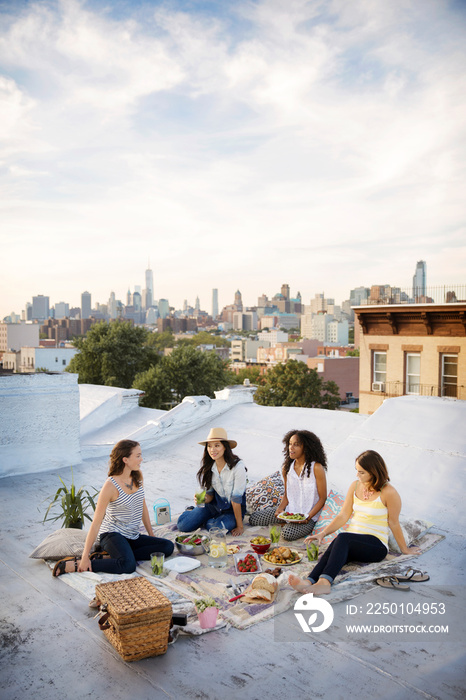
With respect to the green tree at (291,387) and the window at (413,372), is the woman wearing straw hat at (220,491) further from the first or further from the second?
the green tree at (291,387)

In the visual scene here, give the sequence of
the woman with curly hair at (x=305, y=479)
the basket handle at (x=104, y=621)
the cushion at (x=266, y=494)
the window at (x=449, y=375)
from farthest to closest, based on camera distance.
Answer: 1. the window at (x=449, y=375)
2. the cushion at (x=266, y=494)
3. the woman with curly hair at (x=305, y=479)
4. the basket handle at (x=104, y=621)

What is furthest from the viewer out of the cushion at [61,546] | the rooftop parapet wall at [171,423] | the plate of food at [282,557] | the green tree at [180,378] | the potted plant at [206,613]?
the green tree at [180,378]

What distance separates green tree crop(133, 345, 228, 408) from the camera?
101 ft

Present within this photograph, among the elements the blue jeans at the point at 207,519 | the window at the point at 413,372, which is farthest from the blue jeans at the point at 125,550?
the window at the point at 413,372

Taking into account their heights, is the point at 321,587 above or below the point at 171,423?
below

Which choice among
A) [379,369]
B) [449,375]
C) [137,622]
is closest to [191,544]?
[137,622]

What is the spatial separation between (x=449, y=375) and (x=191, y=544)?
52.2ft

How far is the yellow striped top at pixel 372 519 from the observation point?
4793 mm

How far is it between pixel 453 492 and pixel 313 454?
208 cm

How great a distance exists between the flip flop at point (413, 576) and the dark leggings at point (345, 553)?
25 centimetres

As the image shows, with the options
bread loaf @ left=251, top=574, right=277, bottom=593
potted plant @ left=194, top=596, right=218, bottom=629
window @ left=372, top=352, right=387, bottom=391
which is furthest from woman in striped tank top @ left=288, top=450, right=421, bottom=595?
window @ left=372, top=352, right=387, bottom=391

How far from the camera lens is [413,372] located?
20.2m

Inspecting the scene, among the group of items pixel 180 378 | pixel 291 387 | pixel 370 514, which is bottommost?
pixel 291 387

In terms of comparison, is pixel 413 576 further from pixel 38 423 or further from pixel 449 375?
pixel 449 375
